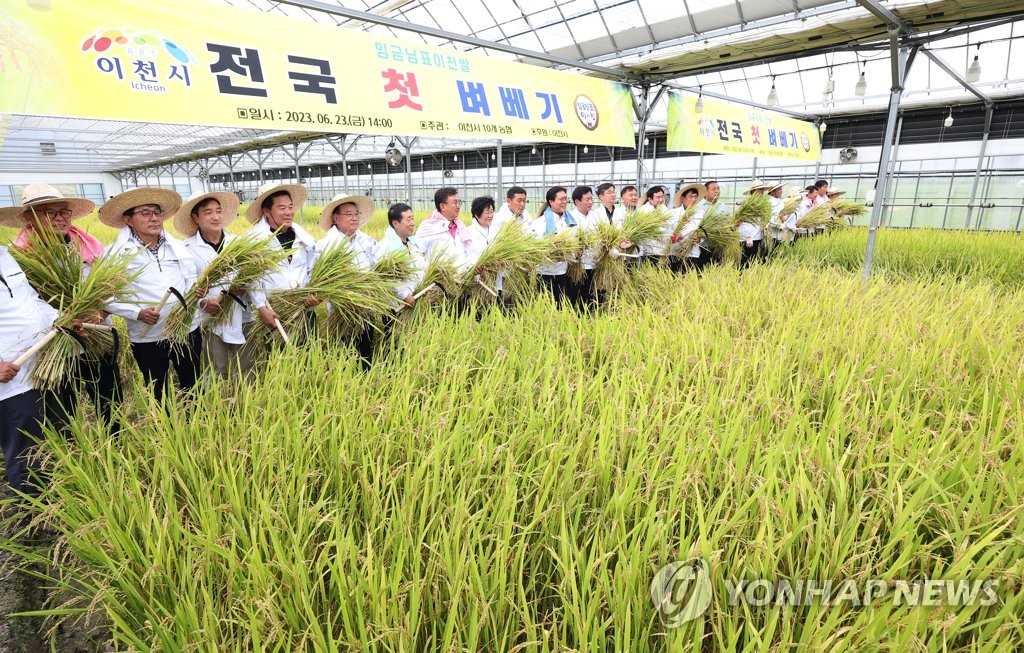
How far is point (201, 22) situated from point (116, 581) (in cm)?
283

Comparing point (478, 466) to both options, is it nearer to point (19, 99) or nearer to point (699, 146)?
point (19, 99)

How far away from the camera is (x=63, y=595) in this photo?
4.34 feet

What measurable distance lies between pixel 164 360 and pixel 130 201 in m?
0.72

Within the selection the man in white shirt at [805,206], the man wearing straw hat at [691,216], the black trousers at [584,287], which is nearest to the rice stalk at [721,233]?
the man wearing straw hat at [691,216]

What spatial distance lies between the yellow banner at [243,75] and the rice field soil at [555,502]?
168 centimetres

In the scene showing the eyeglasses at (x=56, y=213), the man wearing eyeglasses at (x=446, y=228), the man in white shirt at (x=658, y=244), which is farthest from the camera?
the man in white shirt at (x=658, y=244)

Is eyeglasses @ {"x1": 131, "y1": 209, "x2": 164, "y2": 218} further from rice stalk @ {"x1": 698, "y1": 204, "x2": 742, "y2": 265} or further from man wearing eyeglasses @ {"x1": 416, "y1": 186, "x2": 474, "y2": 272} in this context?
rice stalk @ {"x1": 698, "y1": 204, "x2": 742, "y2": 265}

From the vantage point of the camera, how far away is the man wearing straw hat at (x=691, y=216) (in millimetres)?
4504

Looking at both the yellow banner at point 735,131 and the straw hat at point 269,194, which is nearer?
the straw hat at point 269,194

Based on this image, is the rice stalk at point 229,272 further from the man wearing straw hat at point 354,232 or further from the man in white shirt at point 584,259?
the man in white shirt at point 584,259

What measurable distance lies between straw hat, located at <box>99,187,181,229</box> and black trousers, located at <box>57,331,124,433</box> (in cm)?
56

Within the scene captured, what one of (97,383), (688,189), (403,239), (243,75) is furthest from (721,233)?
(97,383)

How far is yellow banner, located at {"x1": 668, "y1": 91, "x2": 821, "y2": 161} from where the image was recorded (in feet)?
20.0

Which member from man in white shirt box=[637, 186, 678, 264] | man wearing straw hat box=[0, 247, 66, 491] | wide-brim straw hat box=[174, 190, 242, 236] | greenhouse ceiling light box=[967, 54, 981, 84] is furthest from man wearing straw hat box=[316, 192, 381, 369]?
greenhouse ceiling light box=[967, 54, 981, 84]
